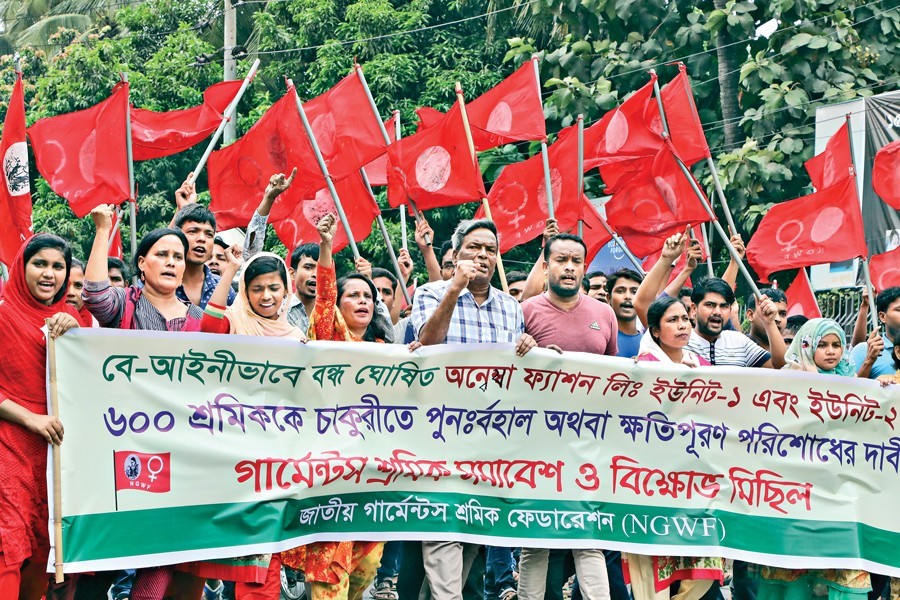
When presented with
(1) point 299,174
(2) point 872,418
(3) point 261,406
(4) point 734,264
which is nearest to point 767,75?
(4) point 734,264

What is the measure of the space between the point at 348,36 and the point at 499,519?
16222 millimetres

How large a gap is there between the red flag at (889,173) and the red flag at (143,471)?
643 cm

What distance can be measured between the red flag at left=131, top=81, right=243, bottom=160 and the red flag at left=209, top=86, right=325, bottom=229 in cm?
63

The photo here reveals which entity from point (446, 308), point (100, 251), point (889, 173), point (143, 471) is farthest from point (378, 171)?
point (143, 471)

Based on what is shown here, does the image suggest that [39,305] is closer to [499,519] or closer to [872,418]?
[499,519]

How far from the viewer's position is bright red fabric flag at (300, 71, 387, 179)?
29.8 ft

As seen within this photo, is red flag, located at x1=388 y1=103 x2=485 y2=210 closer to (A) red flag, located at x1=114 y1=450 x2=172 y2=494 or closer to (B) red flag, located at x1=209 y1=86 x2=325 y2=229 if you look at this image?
(B) red flag, located at x1=209 y1=86 x2=325 y2=229

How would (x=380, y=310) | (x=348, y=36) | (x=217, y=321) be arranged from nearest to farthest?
(x=217, y=321), (x=380, y=310), (x=348, y=36)

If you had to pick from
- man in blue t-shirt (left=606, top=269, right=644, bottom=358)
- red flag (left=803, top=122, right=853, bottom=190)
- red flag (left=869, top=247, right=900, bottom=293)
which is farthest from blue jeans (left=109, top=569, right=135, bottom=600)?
red flag (left=869, top=247, right=900, bottom=293)

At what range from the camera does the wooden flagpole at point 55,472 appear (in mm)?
4999

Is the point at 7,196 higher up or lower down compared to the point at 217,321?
higher up

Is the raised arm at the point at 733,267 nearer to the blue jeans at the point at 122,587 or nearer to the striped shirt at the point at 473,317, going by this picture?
the striped shirt at the point at 473,317

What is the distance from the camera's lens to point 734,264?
890cm

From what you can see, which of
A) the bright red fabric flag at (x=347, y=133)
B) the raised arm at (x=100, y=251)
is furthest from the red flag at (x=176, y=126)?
the raised arm at (x=100, y=251)
